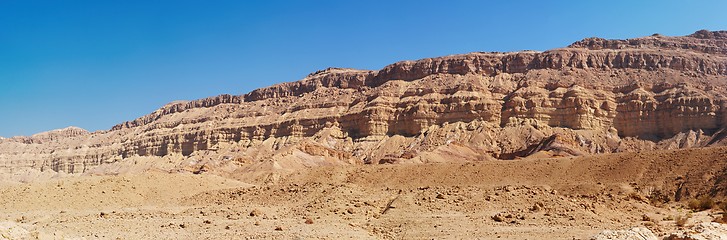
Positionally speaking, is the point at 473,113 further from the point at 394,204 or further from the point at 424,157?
the point at 394,204

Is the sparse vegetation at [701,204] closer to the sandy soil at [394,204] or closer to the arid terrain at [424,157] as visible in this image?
the arid terrain at [424,157]

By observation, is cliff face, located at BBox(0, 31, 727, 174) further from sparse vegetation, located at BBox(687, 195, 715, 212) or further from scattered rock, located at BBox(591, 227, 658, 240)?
scattered rock, located at BBox(591, 227, 658, 240)

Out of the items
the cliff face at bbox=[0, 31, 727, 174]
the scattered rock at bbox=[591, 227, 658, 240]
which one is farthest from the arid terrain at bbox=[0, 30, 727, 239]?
the cliff face at bbox=[0, 31, 727, 174]

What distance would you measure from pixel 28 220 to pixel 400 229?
15649mm

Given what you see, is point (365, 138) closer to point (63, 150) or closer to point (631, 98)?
point (631, 98)

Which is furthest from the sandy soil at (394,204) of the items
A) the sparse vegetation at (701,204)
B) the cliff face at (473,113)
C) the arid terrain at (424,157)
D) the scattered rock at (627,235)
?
the cliff face at (473,113)

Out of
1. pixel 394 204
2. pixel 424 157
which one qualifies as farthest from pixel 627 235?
pixel 424 157

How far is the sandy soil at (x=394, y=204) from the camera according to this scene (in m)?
20.2

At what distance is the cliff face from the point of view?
2955 inches

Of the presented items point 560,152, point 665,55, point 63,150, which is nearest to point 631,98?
point 665,55

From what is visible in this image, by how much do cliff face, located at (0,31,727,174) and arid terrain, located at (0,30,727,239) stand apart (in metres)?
0.31

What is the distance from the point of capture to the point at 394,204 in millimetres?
24000

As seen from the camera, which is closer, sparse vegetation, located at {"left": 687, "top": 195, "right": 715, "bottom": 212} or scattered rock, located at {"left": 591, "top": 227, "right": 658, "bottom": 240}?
scattered rock, located at {"left": 591, "top": 227, "right": 658, "bottom": 240}

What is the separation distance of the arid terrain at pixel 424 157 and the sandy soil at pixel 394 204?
0.12 m
